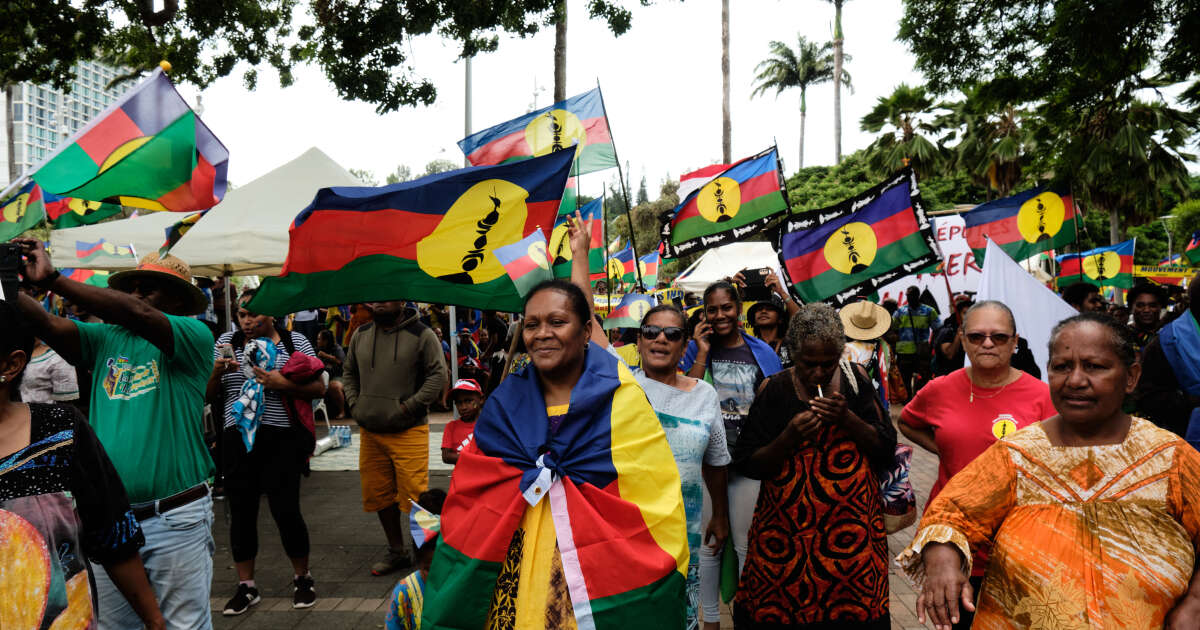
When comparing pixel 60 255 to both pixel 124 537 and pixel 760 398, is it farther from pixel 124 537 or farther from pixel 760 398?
pixel 760 398

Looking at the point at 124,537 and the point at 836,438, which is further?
the point at 836,438

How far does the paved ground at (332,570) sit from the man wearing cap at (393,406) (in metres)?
0.31

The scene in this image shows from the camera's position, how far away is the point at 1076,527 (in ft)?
6.38

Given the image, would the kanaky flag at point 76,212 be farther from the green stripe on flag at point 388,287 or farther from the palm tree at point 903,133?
the palm tree at point 903,133

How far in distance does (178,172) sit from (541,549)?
346 cm

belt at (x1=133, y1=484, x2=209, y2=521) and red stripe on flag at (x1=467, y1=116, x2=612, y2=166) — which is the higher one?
red stripe on flag at (x1=467, y1=116, x2=612, y2=166)

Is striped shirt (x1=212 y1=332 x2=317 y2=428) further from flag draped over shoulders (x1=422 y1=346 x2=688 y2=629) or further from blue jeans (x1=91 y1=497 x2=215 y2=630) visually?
flag draped over shoulders (x1=422 y1=346 x2=688 y2=629)

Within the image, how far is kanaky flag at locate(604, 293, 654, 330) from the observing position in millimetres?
5293

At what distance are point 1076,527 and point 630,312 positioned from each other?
363 centimetres

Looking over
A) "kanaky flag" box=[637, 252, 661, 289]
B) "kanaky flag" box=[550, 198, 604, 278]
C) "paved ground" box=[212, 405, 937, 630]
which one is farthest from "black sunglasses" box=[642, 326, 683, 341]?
"kanaky flag" box=[637, 252, 661, 289]

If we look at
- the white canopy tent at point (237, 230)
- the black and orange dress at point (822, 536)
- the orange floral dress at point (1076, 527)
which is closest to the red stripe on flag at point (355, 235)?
the black and orange dress at point (822, 536)

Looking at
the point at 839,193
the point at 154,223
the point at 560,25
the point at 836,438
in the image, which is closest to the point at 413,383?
the point at 836,438

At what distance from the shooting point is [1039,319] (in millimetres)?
4828

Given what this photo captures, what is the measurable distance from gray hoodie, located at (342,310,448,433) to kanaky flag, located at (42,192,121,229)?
5.84ft
